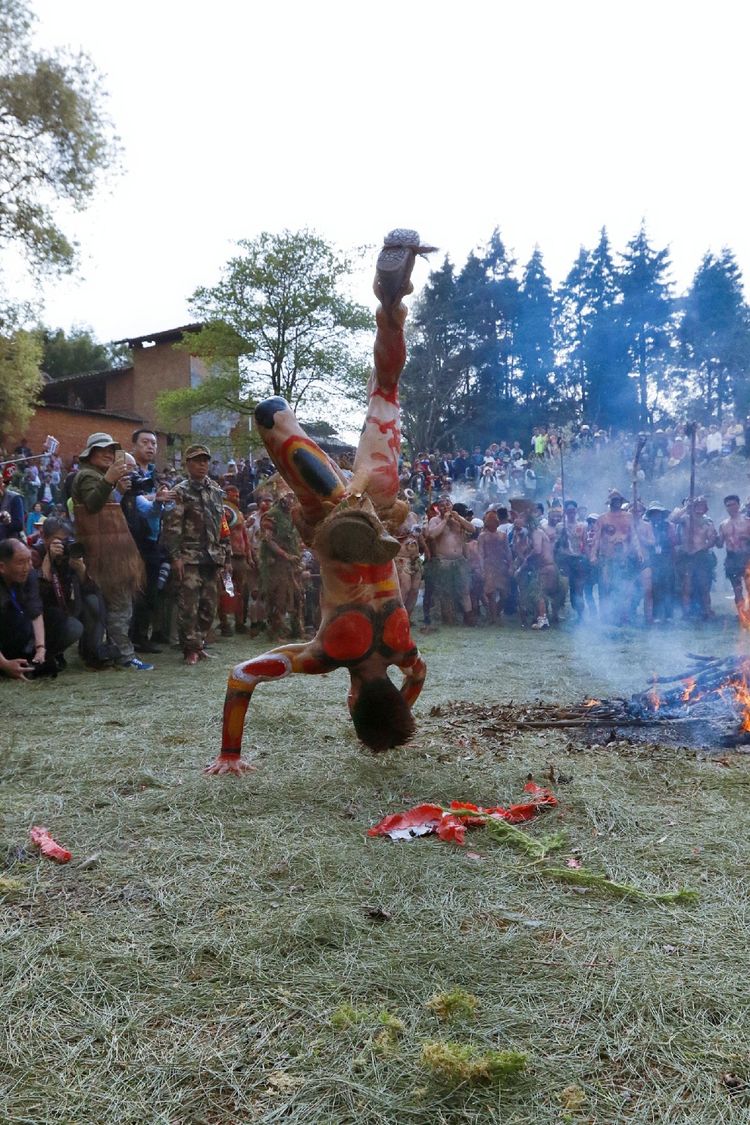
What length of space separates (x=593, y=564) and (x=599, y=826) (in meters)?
9.46

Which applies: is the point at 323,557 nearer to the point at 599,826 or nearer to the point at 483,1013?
the point at 599,826

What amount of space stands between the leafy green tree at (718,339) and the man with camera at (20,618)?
24.7 meters

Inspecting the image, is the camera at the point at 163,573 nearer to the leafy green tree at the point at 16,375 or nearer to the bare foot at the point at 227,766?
the bare foot at the point at 227,766

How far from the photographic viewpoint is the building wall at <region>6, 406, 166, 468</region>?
89.6ft

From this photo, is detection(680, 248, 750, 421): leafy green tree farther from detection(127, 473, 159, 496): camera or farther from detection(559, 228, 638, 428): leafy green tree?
detection(127, 473, 159, 496): camera

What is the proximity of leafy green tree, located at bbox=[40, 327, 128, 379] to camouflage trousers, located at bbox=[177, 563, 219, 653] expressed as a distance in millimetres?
38259

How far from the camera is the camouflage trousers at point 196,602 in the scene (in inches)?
322

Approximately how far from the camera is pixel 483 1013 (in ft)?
6.66

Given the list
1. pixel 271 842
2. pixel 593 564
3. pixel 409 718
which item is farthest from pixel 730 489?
pixel 271 842

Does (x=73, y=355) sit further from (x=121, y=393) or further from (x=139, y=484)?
(x=139, y=484)

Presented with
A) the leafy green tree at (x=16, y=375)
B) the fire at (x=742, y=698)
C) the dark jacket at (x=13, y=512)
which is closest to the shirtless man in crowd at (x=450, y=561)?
the dark jacket at (x=13, y=512)

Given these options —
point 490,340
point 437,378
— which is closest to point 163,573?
point 437,378

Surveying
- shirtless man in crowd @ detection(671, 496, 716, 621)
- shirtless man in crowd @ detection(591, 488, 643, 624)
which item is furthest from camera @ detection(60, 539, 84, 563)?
→ shirtless man in crowd @ detection(671, 496, 716, 621)

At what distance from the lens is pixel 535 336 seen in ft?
108
